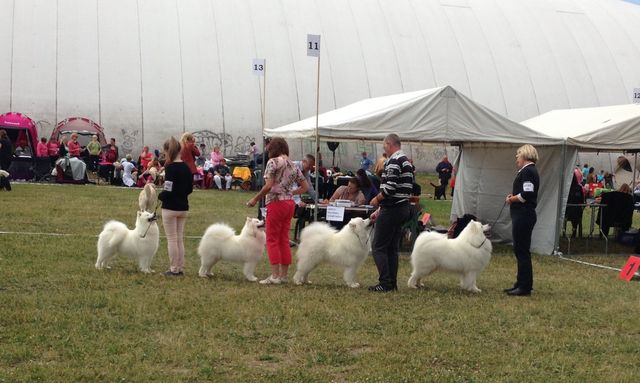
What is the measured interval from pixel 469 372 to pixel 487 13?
32618mm

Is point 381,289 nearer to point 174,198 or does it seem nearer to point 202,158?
point 174,198

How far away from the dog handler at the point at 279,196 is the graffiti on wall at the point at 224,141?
2070 centimetres

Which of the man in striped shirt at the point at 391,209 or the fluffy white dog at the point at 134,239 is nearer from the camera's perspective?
the man in striped shirt at the point at 391,209

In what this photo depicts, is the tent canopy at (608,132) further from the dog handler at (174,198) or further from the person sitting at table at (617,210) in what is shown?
the dog handler at (174,198)

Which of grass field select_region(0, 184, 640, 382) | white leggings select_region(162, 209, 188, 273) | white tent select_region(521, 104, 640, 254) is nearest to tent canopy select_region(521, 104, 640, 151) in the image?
white tent select_region(521, 104, 640, 254)

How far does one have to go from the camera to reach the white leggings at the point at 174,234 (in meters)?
9.62

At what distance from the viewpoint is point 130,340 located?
646 cm

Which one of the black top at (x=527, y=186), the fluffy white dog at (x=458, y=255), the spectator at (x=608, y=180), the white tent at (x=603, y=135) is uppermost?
the white tent at (x=603, y=135)

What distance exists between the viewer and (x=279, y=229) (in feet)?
30.5

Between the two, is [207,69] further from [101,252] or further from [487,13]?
[101,252]

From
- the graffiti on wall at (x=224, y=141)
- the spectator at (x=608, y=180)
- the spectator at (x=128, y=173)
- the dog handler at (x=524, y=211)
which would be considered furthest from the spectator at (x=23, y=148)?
the dog handler at (x=524, y=211)

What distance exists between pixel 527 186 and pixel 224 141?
71.1 feet

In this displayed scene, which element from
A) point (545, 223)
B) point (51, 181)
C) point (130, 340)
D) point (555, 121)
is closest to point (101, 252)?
point (130, 340)

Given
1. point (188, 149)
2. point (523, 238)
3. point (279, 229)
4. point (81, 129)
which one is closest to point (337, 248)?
point (279, 229)
